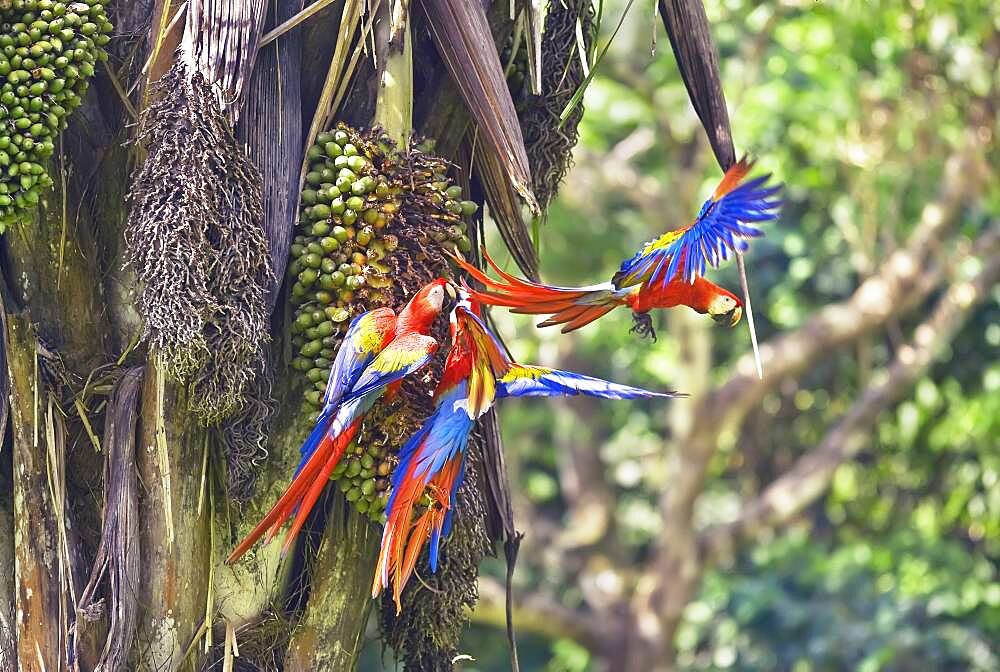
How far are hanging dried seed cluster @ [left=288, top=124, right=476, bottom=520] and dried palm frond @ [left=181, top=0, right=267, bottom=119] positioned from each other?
0.16m

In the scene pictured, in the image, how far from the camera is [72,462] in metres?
2.16

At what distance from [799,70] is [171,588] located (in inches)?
187

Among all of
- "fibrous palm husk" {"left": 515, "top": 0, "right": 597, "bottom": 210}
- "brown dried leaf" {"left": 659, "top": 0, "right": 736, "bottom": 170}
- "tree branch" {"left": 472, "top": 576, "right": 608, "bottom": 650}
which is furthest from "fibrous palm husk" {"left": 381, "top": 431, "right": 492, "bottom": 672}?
"tree branch" {"left": 472, "top": 576, "right": 608, "bottom": 650}

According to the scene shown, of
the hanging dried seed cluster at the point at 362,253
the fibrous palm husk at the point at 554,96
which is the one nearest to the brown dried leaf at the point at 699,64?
the fibrous palm husk at the point at 554,96

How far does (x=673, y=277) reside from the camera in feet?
6.64

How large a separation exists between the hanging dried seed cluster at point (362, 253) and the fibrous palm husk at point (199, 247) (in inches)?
3.6

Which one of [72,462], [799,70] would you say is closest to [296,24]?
[72,462]

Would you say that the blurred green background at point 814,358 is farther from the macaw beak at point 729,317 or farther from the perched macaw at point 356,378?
the perched macaw at point 356,378

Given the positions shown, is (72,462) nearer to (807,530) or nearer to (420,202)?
(420,202)

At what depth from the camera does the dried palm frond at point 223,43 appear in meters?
1.99

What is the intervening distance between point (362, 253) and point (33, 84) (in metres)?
0.54

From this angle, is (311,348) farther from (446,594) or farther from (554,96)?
(554,96)

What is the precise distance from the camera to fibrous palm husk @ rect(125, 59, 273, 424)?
1.87 metres

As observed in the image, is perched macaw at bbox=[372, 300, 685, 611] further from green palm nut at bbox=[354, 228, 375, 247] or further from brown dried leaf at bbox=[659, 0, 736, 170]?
brown dried leaf at bbox=[659, 0, 736, 170]
